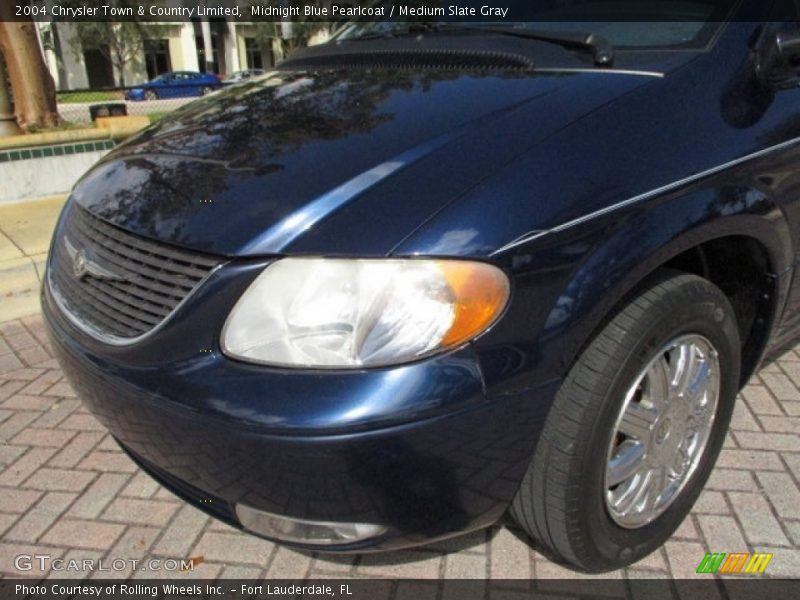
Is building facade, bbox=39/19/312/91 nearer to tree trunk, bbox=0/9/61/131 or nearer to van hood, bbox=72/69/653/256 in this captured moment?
tree trunk, bbox=0/9/61/131

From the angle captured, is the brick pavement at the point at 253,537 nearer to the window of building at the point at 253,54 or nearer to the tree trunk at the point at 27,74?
the tree trunk at the point at 27,74

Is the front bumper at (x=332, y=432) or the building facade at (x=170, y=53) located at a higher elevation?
the front bumper at (x=332, y=432)

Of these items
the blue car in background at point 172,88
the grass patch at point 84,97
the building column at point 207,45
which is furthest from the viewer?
the building column at point 207,45

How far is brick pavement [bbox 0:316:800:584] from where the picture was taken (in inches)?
82.4

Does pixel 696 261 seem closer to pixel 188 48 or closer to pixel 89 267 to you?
pixel 89 267

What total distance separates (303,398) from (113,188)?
3.40 ft

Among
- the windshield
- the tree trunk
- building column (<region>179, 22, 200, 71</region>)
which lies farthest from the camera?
building column (<region>179, 22, 200, 71</region>)

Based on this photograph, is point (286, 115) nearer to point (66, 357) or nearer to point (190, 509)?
point (66, 357)

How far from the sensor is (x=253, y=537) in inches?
87.2

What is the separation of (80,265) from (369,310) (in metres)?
1.00

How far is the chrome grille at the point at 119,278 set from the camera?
167 cm

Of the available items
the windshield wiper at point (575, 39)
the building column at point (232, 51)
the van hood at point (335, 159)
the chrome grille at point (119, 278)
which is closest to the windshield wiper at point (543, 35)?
the windshield wiper at point (575, 39)

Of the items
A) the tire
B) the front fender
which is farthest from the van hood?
the tire

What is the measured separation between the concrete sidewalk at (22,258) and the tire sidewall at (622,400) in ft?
11.3
